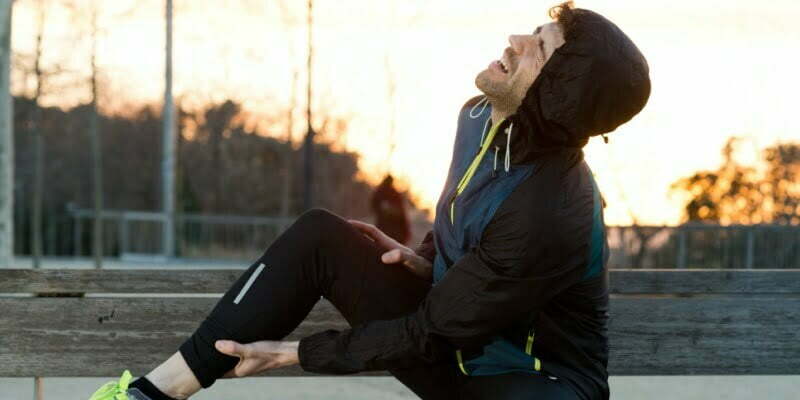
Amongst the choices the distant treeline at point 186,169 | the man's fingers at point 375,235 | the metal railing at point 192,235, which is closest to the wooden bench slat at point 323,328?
the man's fingers at point 375,235

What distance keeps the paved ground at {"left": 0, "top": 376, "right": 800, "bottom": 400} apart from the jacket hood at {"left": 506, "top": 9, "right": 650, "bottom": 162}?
11.0ft

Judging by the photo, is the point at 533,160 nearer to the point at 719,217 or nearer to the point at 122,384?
the point at 122,384

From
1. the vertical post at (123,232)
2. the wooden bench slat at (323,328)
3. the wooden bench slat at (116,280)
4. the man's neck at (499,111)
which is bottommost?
the vertical post at (123,232)

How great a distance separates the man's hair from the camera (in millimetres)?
3072

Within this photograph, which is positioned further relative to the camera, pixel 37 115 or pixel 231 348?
pixel 37 115

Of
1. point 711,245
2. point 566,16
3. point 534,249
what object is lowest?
point 711,245

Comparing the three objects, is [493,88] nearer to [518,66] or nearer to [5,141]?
[518,66]

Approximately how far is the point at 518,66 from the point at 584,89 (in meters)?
0.24

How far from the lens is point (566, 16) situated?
10.2 feet

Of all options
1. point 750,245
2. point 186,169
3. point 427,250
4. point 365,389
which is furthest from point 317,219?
point 186,169

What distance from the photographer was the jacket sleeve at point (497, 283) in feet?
10.0

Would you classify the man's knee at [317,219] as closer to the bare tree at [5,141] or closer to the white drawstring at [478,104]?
the white drawstring at [478,104]

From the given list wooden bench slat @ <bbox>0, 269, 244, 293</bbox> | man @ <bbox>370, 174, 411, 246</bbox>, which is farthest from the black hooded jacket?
man @ <bbox>370, 174, 411, 246</bbox>

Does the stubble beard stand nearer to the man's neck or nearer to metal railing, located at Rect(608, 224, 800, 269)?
the man's neck
